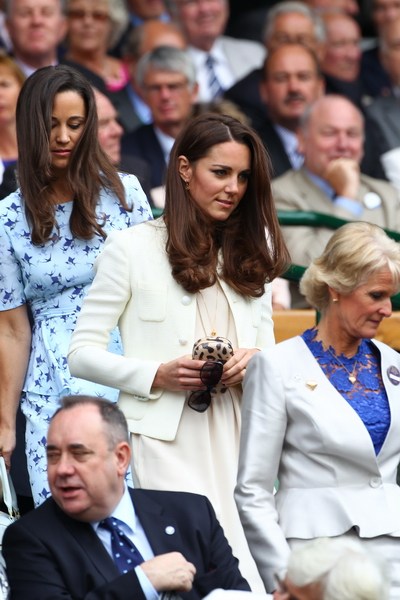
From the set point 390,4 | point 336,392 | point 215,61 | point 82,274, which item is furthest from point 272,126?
point 336,392

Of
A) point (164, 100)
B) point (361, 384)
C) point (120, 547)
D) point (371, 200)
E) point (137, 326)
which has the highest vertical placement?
point (164, 100)

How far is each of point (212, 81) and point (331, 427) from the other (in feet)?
23.8

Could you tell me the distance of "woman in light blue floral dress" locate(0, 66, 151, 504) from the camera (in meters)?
5.78

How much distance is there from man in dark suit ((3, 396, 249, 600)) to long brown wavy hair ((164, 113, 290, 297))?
0.91 meters

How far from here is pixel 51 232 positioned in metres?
5.82

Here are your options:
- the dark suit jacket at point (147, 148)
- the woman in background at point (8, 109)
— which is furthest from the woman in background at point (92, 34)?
the woman in background at point (8, 109)

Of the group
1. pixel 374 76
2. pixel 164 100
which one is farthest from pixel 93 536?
pixel 374 76

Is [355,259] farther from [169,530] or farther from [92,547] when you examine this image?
[92,547]

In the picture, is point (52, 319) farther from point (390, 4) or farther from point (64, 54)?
point (390, 4)

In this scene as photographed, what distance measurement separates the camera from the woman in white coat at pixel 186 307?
5.40 metres

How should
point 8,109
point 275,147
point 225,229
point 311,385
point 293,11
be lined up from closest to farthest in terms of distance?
point 311,385
point 225,229
point 8,109
point 275,147
point 293,11

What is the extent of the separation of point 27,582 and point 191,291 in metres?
1.32

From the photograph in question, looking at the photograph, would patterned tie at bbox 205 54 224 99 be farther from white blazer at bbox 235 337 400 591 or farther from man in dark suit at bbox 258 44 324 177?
white blazer at bbox 235 337 400 591

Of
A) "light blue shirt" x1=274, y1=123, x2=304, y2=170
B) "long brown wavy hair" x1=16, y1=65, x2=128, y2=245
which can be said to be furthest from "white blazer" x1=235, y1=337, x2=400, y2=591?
"light blue shirt" x1=274, y1=123, x2=304, y2=170
